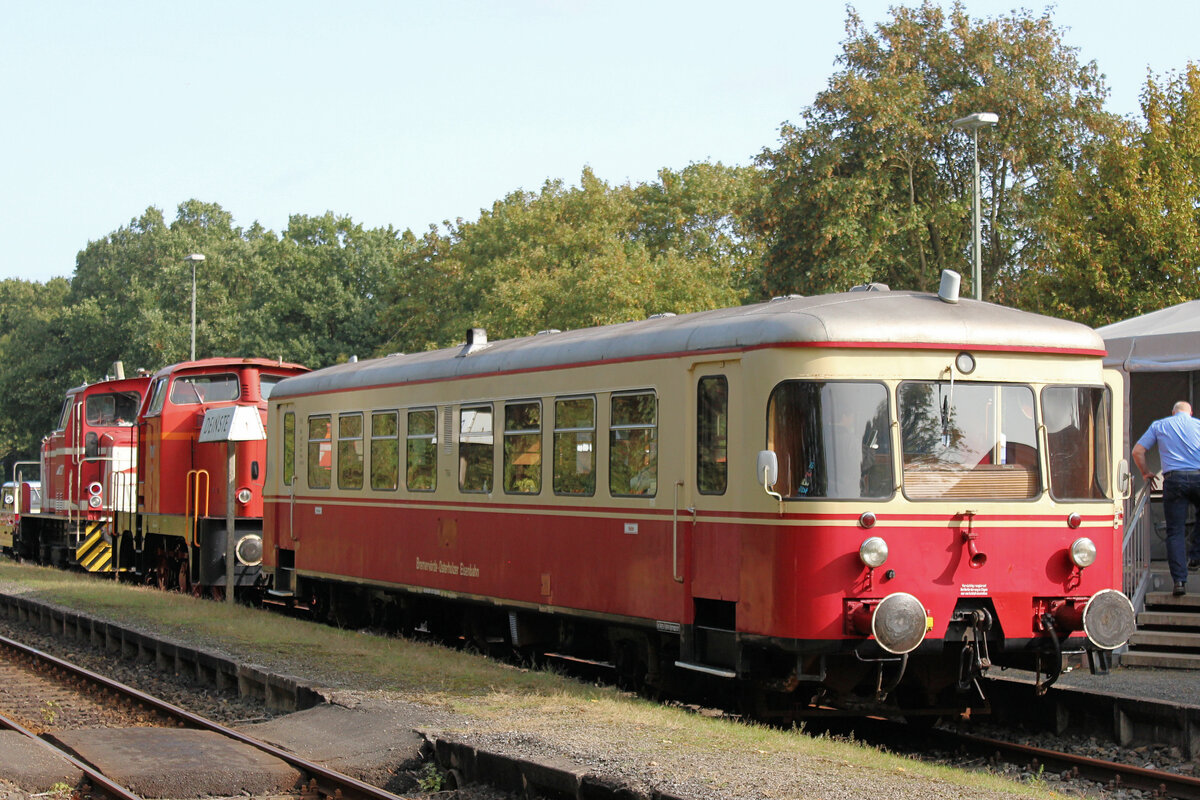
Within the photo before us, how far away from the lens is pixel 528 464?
1327 cm

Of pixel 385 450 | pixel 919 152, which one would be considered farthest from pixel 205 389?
pixel 919 152

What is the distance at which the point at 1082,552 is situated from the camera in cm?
1037

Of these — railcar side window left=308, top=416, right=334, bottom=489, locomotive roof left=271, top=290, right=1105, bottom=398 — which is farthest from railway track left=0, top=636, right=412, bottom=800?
locomotive roof left=271, top=290, right=1105, bottom=398

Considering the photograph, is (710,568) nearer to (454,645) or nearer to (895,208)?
(454,645)

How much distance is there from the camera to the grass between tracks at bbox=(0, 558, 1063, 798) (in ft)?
27.7

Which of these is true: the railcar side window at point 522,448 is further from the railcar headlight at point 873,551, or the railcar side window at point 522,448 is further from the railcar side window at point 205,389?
the railcar side window at point 205,389

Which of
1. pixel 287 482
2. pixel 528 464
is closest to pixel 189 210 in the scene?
pixel 287 482

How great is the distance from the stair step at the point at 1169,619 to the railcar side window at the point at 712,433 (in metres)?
5.46

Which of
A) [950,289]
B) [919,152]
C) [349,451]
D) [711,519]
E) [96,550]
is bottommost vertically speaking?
[96,550]

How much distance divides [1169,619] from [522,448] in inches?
249

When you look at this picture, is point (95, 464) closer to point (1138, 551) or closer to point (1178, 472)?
point (1138, 551)

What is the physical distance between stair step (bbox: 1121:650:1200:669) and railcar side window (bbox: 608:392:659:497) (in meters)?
4.93

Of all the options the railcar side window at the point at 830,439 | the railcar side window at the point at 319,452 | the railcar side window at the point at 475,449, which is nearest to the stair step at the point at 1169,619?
the railcar side window at the point at 830,439

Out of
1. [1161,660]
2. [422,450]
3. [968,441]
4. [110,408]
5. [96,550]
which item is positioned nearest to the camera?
[968,441]
